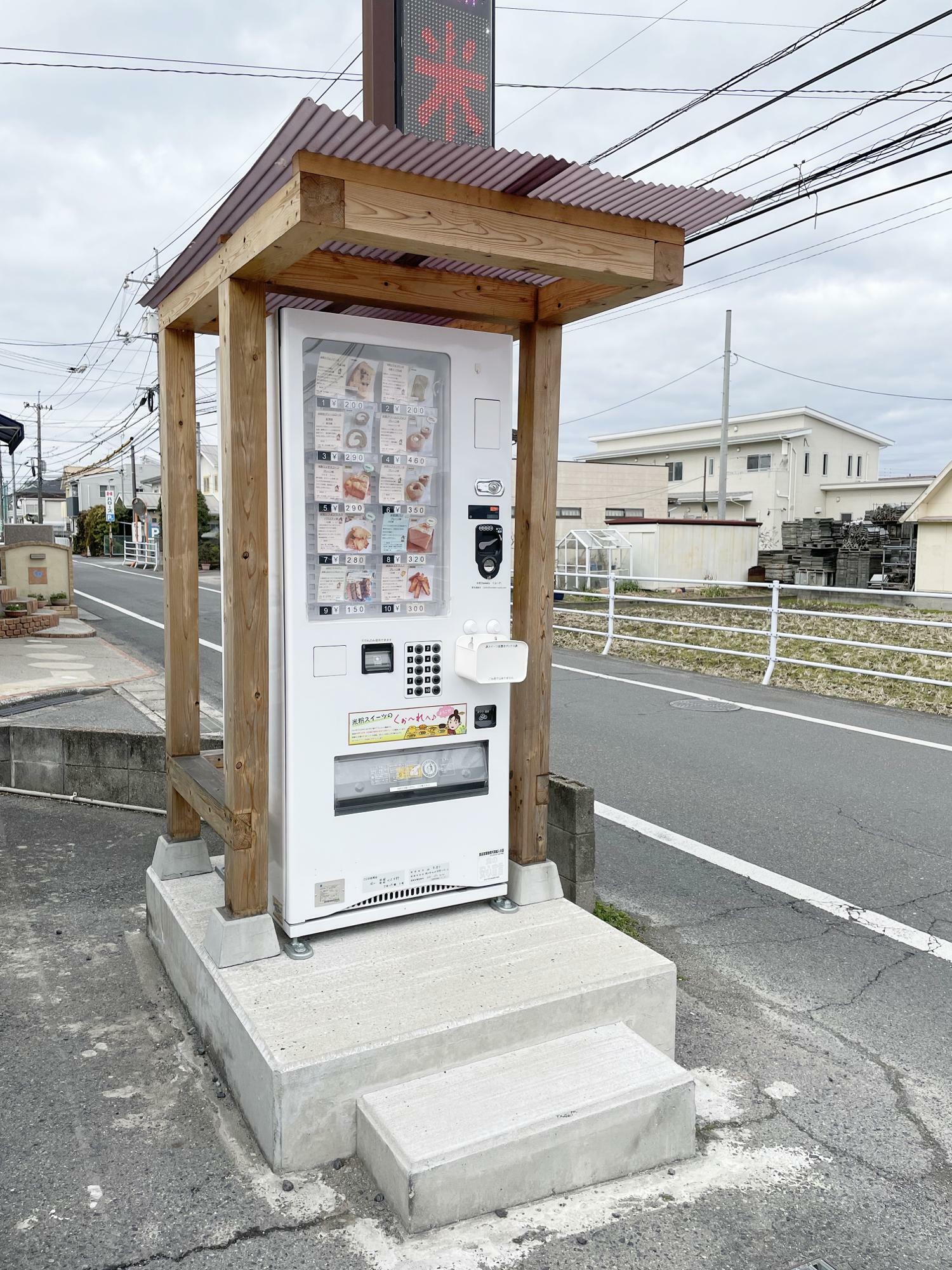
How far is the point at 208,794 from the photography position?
3270mm

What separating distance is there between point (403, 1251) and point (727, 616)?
1742 cm

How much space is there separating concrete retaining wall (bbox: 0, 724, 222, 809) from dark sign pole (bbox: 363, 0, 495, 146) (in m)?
3.52

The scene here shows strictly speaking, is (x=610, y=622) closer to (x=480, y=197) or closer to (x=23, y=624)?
(x=23, y=624)

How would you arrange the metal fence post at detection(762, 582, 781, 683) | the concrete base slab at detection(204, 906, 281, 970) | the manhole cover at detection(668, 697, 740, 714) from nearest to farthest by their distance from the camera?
1. the concrete base slab at detection(204, 906, 281, 970)
2. the manhole cover at detection(668, 697, 740, 714)
3. the metal fence post at detection(762, 582, 781, 683)

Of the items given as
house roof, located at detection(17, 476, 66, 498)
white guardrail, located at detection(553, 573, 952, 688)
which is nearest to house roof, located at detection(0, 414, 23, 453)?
white guardrail, located at detection(553, 573, 952, 688)

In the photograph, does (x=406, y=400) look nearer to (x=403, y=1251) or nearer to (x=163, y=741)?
(x=403, y=1251)

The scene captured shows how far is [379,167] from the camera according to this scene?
255 centimetres

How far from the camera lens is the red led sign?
315 cm

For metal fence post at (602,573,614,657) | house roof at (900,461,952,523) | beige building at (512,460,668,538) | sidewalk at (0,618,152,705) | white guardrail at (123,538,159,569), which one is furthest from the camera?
white guardrail at (123,538,159,569)

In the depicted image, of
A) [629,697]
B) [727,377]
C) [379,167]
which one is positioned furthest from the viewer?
[727,377]

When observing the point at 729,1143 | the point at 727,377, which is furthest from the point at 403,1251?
the point at 727,377

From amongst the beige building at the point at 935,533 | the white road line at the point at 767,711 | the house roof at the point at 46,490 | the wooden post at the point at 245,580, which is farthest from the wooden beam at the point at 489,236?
the house roof at the point at 46,490

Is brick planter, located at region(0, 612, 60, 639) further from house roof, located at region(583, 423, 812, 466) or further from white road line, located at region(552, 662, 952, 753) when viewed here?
house roof, located at region(583, 423, 812, 466)

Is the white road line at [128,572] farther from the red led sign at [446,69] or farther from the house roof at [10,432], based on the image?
the red led sign at [446,69]
